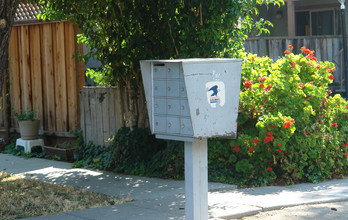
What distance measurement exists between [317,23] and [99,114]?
1404cm

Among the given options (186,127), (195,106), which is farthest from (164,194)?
(195,106)

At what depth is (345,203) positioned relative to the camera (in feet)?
23.9

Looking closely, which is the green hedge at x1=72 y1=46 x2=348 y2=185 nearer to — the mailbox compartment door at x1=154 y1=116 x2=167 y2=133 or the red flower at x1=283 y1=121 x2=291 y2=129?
the red flower at x1=283 y1=121 x2=291 y2=129

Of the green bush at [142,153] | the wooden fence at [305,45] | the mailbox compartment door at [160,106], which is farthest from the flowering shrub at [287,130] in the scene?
the wooden fence at [305,45]

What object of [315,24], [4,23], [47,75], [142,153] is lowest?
[142,153]

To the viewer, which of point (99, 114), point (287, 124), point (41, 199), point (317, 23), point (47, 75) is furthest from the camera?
point (317, 23)

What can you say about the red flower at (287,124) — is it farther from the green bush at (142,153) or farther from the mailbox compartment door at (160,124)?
the mailbox compartment door at (160,124)

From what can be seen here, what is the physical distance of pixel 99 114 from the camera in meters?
10.4

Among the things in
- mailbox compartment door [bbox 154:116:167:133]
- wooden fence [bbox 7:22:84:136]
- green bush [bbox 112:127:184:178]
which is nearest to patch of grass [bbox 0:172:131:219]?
green bush [bbox 112:127:184:178]

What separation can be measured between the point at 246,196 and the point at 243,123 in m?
1.57

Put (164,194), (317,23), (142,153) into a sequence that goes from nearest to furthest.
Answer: (164,194) < (142,153) < (317,23)

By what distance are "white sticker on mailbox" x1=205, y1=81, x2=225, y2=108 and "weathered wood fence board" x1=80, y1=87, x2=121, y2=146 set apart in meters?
5.13

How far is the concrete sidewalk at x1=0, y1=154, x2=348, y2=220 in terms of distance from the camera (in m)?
6.58

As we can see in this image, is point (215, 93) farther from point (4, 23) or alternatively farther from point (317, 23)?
point (317, 23)
